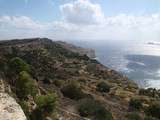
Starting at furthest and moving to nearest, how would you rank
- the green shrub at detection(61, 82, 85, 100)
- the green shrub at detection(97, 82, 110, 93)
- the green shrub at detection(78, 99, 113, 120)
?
1. the green shrub at detection(97, 82, 110, 93)
2. the green shrub at detection(61, 82, 85, 100)
3. the green shrub at detection(78, 99, 113, 120)

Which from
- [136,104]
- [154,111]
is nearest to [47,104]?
[154,111]

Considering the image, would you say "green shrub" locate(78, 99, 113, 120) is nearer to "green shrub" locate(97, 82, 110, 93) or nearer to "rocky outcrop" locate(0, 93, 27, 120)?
"rocky outcrop" locate(0, 93, 27, 120)

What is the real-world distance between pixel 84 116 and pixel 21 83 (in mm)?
7052

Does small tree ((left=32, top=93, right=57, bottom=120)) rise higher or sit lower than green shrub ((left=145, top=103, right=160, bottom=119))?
higher

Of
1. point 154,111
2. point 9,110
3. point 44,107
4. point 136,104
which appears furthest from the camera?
point 136,104

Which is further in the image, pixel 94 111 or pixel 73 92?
pixel 73 92

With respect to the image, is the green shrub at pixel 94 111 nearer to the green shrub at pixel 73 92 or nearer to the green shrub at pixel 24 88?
the green shrub at pixel 24 88

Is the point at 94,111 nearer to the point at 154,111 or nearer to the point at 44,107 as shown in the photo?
the point at 44,107

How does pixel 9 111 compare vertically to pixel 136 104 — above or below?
above

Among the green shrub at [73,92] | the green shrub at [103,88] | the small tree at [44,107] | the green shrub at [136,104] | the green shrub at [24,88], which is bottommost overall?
the green shrub at [103,88]

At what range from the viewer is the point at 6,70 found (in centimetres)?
2677

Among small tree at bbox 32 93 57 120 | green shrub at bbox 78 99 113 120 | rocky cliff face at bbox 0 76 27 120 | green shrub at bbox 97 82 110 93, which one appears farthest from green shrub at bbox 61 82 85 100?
rocky cliff face at bbox 0 76 27 120

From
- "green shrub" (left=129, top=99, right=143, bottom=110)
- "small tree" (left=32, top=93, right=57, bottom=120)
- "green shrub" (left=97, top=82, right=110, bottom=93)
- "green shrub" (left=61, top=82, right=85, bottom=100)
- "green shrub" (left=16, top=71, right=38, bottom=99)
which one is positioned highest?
"green shrub" (left=16, top=71, right=38, bottom=99)

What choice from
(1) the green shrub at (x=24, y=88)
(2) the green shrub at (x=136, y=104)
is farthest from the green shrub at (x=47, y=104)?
(2) the green shrub at (x=136, y=104)
